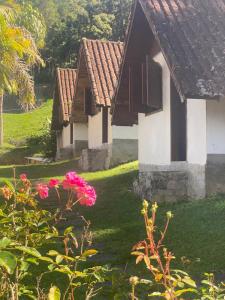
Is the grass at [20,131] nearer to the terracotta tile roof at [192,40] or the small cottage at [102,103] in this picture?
the small cottage at [102,103]

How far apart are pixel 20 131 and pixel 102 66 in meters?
22.2

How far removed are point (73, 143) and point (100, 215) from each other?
14.5m

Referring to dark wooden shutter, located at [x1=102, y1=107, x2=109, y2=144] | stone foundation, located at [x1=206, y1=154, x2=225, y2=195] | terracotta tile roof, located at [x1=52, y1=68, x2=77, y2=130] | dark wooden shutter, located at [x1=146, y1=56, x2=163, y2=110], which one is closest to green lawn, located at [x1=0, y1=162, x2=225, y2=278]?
stone foundation, located at [x1=206, y1=154, x2=225, y2=195]

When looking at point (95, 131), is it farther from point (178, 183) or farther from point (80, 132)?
point (178, 183)

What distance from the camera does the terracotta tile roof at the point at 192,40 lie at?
8.19 m

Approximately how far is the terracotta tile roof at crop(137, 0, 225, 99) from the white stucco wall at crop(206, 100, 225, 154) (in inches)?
46.5

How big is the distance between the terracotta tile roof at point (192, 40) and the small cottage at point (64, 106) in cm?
1273

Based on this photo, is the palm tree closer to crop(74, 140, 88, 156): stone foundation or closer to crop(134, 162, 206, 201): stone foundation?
crop(134, 162, 206, 201): stone foundation

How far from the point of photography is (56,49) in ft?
153

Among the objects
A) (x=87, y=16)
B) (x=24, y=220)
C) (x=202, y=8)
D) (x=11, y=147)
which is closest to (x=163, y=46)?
(x=202, y=8)

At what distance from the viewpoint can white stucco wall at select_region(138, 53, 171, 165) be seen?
34.6 feet

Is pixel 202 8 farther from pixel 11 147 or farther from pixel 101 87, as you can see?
pixel 11 147

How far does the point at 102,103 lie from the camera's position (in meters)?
15.6

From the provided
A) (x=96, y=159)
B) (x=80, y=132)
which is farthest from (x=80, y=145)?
(x=96, y=159)
